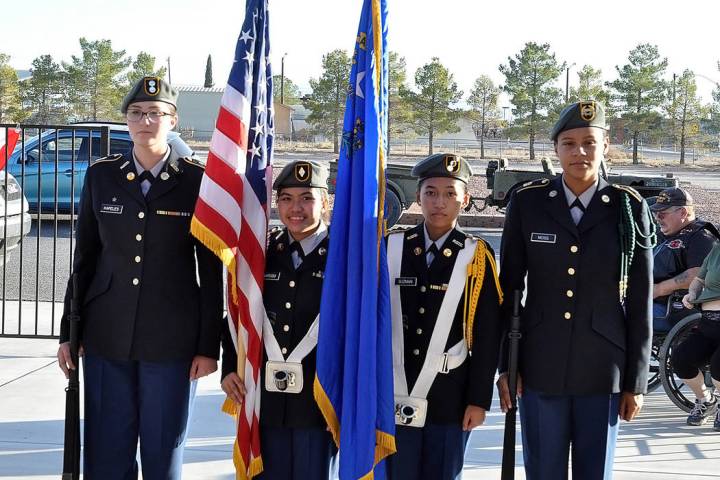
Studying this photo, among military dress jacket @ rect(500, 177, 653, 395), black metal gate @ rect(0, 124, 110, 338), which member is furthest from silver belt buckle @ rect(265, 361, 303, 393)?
black metal gate @ rect(0, 124, 110, 338)

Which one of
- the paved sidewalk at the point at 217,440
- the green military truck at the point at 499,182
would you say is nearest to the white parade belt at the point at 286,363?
the paved sidewalk at the point at 217,440

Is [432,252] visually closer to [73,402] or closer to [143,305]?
[143,305]

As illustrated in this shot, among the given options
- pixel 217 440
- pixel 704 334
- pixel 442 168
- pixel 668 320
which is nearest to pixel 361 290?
pixel 442 168

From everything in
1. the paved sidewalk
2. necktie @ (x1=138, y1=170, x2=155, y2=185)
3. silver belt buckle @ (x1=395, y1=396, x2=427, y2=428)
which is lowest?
the paved sidewalk

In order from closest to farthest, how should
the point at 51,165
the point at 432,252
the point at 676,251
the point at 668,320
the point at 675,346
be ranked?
1. the point at 432,252
2. the point at 675,346
3. the point at 676,251
4. the point at 668,320
5. the point at 51,165

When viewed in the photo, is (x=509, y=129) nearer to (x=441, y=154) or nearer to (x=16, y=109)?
(x=16, y=109)

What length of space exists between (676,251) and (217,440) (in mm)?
3386

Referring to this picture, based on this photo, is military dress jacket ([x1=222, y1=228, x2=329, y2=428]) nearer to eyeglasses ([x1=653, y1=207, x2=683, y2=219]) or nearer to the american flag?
the american flag

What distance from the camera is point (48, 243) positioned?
14.4 metres

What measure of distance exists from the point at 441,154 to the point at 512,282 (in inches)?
22.8

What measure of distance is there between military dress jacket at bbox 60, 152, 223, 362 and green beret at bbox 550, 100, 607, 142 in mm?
1480

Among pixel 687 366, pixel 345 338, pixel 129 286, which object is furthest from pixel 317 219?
pixel 687 366

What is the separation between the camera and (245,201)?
13.2ft

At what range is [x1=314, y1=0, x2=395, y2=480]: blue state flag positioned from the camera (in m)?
3.58
